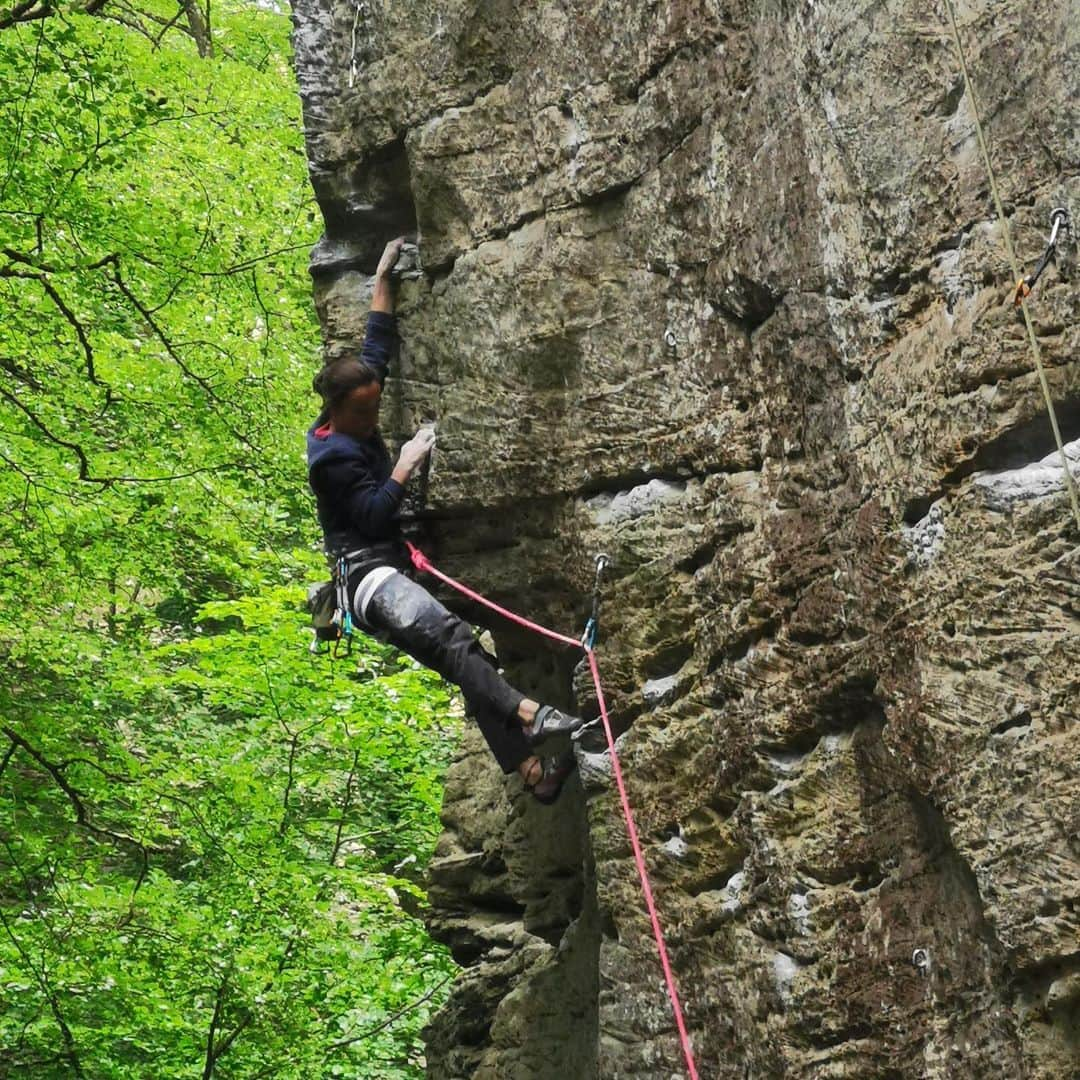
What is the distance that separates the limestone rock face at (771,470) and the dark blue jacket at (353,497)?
299 millimetres

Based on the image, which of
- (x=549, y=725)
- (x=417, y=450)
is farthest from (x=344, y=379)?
(x=549, y=725)

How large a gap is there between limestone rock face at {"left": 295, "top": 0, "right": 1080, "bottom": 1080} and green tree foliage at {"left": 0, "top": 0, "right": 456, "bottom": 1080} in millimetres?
3079

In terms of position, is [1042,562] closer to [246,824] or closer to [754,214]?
[754,214]

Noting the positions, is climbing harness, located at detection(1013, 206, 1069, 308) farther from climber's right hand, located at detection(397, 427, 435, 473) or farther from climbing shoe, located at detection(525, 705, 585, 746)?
climber's right hand, located at detection(397, 427, 435, 473)

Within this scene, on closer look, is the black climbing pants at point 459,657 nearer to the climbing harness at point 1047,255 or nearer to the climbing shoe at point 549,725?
the climbing shoe at point 549,725

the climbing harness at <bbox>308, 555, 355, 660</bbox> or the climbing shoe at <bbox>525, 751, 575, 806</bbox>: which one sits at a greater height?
the climbing harness at <bbox>308, 555, 355, 660</bbox>

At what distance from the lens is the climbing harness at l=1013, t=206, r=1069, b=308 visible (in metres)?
3.62

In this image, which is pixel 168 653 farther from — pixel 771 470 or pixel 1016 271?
pixel 1016 271

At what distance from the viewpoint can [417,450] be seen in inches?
239

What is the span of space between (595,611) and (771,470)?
3.52 ft

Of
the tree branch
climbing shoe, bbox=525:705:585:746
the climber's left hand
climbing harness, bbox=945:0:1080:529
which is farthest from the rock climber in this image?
the tree branch

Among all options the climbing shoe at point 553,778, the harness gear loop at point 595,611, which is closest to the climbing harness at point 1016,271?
the harness gear loop at point 595,611

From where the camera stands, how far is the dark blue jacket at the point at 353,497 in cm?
587

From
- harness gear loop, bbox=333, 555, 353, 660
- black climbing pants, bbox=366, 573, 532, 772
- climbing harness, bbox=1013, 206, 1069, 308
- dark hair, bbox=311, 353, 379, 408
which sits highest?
dark hair, bbox=311, 353, 379, 408
